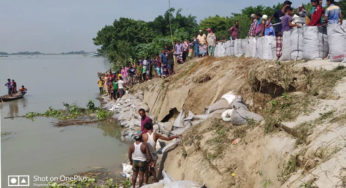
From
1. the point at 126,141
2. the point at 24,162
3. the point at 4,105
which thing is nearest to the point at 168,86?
the point at 126,141

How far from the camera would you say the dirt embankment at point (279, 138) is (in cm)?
362

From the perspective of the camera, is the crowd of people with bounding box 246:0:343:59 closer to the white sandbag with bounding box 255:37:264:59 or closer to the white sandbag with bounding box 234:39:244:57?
the white sandbag with bounding box 255:37:264:59

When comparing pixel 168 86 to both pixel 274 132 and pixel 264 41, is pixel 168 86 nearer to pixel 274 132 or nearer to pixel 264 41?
pixel 264 41

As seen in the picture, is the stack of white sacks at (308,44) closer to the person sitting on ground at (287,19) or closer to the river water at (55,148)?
the person sitting on ground at (287,19)

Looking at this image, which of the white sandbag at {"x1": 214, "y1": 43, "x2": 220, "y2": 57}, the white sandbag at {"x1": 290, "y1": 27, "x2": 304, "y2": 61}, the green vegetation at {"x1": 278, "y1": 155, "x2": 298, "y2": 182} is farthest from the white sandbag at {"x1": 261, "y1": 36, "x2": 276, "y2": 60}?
the green vegetation at {"x1": 278, "y1": 155, "x2": 298, "y2": 182}

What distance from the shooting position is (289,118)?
4836 mm

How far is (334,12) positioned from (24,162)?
843 cm

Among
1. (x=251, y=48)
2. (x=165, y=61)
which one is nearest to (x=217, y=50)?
(x=165, y=61)

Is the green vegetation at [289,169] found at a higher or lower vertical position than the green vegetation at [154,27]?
lower

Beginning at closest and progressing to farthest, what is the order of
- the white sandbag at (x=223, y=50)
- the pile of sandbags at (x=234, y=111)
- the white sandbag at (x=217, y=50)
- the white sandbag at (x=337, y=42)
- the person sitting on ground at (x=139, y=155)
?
the person sitting on ground at (x=139, y=155) < the pile of sandbags at (x=234, y=111) < the white sandbag at (x=337, y=42) < the white sandbag at (x=223, y=50) < the white sandbag at (x=217, y=50)

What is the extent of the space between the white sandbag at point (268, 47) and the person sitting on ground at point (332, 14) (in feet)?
5.74

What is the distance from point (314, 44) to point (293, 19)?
1.36 m

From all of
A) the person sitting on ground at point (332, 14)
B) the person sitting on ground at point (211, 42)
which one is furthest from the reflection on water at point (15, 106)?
the person sitting on ground at point (332, 14)

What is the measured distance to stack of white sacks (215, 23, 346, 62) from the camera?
21.0 ft
